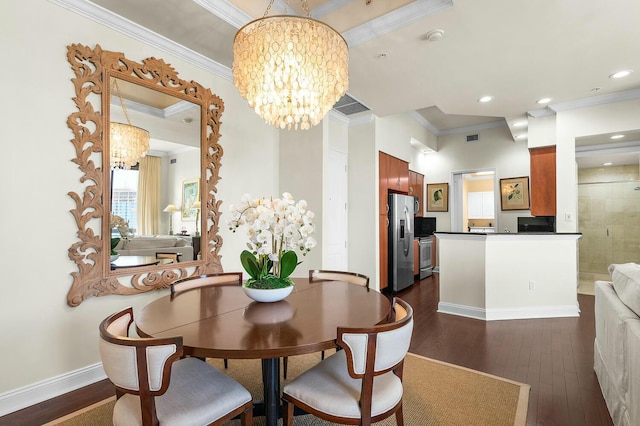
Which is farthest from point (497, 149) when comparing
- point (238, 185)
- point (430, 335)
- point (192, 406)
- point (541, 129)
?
point (192, 406)

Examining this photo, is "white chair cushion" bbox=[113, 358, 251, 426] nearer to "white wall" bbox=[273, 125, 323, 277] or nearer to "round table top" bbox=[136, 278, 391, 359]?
"round table top" bbox=[136, 278, 391, 359]

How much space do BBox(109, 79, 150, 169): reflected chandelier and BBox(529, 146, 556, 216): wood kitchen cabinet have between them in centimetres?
521

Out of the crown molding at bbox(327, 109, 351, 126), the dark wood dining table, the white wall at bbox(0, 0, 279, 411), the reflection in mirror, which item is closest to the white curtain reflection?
the reflection in mirror

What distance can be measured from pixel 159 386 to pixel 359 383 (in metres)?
0.81

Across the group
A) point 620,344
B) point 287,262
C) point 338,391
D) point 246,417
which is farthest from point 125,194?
point 620,344

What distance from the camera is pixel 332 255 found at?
4457 mm

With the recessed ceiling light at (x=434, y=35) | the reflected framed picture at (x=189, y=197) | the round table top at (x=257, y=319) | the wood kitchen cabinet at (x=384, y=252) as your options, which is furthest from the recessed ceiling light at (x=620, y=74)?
the reflected framed picture at (x=189, y=197)

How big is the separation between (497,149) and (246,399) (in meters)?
6.75

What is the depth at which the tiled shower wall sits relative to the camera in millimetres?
5992

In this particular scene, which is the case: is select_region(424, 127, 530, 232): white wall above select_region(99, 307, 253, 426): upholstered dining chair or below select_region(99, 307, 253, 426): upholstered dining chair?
above

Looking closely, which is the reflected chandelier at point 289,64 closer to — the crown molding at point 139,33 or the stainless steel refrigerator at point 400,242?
the crown molding at point 139,33

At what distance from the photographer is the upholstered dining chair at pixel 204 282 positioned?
2.06 metres

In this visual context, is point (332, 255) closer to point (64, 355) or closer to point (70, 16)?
point (64, 355)

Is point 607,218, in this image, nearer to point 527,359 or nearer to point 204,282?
point 527,359
